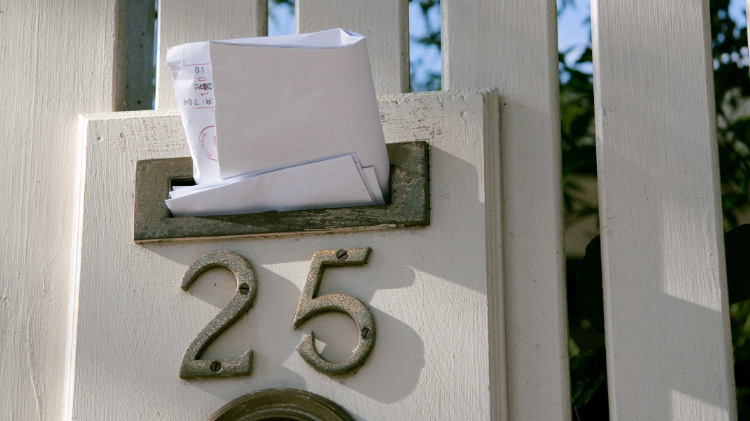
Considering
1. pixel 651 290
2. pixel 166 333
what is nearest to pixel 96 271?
pixel 166 333

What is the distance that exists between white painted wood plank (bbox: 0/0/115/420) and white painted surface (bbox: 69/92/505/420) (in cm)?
8

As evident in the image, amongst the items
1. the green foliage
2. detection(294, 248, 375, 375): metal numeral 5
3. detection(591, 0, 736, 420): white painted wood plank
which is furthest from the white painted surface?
the green foliage

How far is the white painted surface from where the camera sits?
906mm

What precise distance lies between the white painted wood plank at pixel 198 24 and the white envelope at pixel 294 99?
0.20 m

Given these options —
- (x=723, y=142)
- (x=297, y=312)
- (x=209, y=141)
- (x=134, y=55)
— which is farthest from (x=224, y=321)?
(x=723, y=142)

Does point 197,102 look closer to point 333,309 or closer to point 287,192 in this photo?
point 287,192

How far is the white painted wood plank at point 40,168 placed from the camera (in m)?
1.04

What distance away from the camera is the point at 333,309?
93cm

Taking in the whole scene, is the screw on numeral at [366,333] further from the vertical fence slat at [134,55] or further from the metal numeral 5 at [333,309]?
the vertical fence slat at [134,55]

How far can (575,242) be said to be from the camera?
125cm

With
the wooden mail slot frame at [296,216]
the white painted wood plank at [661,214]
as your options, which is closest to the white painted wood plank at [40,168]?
the wooden mail slot frame at [296,216]

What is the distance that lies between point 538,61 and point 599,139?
12cm

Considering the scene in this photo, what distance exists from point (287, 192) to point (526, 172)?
272 millimetres

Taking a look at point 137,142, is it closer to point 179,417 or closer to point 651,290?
point 179,417
